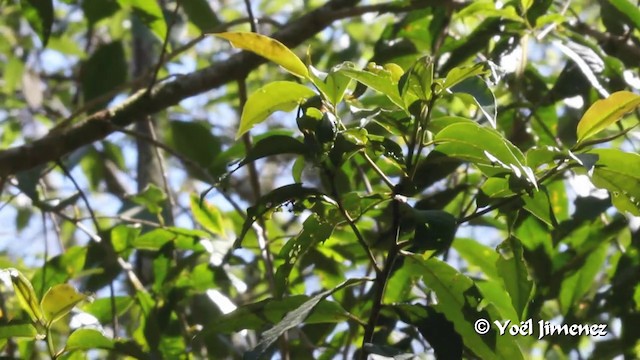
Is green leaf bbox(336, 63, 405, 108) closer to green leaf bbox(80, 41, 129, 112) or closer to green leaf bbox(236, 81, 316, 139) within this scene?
green leaf bbox(236, 81, 316, 139)

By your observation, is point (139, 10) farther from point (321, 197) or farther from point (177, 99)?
point (321, 197)

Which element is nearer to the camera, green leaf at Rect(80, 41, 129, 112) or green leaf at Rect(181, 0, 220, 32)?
green leaf at Rect(181, 0, 220, 32)

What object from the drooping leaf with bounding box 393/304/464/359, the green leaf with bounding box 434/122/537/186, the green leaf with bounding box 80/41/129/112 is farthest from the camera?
the green leaf with bounding box 80/41/129/112

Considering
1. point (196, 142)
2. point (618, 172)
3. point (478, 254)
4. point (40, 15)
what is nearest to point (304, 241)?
point (618, 172)

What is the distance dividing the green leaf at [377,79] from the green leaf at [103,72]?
2.90ft

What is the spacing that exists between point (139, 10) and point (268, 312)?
622 mm

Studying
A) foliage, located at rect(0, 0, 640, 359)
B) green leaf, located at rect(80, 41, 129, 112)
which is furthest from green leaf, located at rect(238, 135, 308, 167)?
green leaf, located at rect(80, 41, 129, 112)

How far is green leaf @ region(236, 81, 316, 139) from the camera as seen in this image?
0.81 meters

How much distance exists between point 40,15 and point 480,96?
653mm

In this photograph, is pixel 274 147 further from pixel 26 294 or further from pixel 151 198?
pixel 151 198

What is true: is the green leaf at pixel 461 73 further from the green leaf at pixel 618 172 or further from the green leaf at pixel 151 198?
the green leaf at pixel 151 198

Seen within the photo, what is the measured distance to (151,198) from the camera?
1.37m

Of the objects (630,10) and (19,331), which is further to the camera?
(630,10)

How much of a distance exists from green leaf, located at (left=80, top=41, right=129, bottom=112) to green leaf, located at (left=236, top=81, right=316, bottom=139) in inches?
32.1
